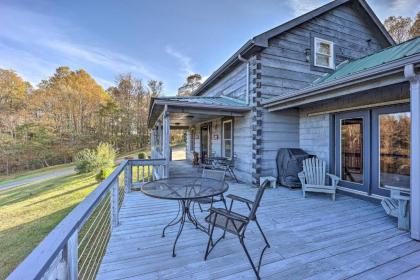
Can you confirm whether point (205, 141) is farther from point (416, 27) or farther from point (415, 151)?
point (416, 27)

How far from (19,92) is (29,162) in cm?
648

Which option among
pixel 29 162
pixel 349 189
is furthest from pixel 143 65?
pixel 349 189

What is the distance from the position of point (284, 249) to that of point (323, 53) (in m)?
6.52

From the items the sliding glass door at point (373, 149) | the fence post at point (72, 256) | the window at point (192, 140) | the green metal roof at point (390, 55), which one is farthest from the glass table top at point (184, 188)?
the window at point (192, 140)

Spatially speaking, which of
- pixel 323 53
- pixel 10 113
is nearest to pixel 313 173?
pixel 323 53

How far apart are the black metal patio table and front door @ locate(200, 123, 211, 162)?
20.7 feet

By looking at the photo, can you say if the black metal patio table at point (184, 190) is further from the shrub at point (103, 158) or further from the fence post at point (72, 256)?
the shrub at point (103, 158)

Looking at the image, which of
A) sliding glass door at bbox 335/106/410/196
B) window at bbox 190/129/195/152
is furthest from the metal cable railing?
window at bbox 190/129/195/152

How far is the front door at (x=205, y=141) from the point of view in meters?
9.62

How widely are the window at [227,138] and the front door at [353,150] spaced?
330cm

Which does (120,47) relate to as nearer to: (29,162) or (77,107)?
(77,107)

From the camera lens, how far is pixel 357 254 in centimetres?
237

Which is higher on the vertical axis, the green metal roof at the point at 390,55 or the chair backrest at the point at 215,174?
the green metal roof at the point at 390,55

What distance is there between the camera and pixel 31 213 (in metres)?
7.21
